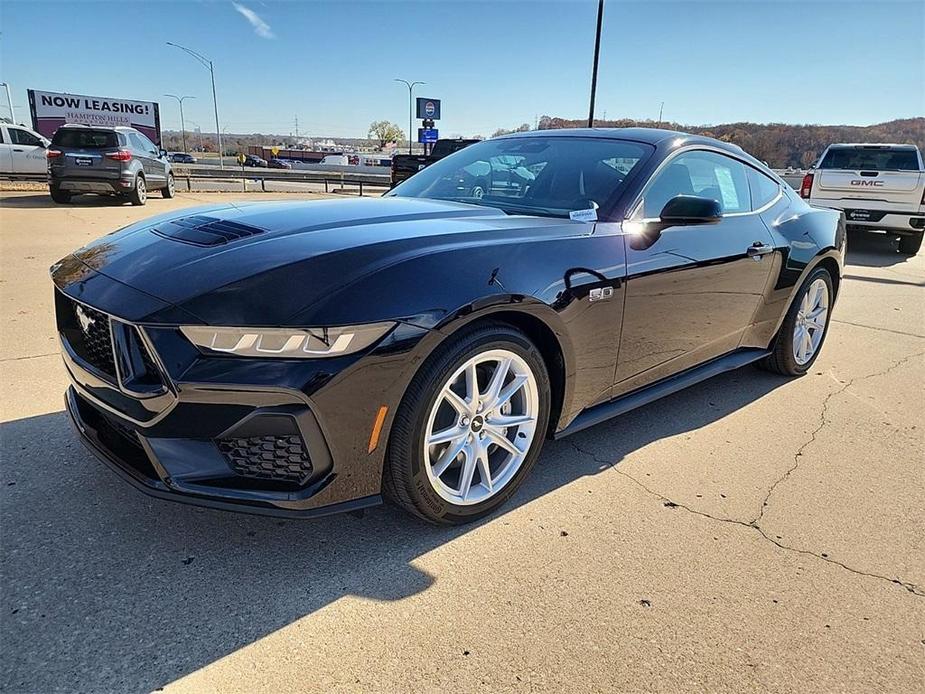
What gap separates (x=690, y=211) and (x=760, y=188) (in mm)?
1397

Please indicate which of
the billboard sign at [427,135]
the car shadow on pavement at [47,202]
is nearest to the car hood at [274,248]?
the car shadow on pavement at [47,202]

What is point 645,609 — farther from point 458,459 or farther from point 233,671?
point 233,671

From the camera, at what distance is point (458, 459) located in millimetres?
2449

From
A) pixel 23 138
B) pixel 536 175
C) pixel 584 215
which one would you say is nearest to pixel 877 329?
pixel 536 175

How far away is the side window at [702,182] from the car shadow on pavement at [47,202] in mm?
13784

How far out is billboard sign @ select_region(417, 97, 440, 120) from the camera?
3938 cm

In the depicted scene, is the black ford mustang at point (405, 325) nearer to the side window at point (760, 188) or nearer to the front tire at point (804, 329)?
the side window at point (760, 188)

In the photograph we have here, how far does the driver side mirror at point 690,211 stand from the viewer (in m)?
2.90

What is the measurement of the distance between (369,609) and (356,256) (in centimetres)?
114

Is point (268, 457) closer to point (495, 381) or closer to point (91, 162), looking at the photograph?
point (495, 381)

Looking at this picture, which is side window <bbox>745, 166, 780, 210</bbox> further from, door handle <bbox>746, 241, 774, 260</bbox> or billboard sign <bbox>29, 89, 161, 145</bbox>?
billboard sign <bbox>29, 89, 161, 145</bbox>

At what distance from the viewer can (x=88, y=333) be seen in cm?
226

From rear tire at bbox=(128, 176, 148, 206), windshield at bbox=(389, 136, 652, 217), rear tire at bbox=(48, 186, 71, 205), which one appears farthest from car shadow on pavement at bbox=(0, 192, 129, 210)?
windshield at bbox=(389, 136, 652, 217)

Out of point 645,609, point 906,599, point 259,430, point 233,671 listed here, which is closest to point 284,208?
point 259,430
